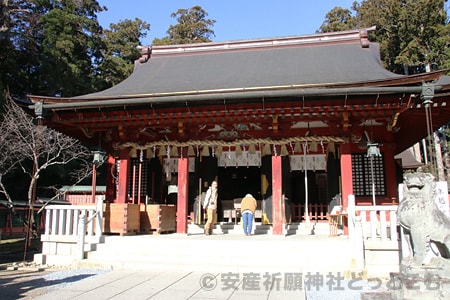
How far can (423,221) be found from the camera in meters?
4.25

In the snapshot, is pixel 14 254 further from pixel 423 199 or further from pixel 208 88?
pixel 423 199

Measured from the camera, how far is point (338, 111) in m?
8.73

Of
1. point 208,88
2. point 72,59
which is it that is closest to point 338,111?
point 208,88

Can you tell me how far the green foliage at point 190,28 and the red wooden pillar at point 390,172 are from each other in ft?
98.7

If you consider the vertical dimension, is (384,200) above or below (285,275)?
above

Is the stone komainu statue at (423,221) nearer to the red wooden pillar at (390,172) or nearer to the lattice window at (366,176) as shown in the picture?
the red wooden pillar at (390,172)

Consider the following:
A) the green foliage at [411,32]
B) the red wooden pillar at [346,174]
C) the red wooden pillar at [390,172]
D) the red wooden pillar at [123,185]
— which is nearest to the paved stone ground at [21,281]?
the red wooden pillar at [123,185]

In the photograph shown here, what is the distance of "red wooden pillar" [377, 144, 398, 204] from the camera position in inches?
417

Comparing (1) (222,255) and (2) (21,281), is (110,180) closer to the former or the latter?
(2) (21,281)

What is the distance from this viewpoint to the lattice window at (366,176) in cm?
1098

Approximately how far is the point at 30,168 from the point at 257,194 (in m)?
13.7

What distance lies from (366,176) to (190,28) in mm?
32358

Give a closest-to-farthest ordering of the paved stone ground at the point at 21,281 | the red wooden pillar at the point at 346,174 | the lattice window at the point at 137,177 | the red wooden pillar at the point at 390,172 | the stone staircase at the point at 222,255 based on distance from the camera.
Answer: the paved stone ground at the point at 21,281, the stone staircase at the point at 222,255, the red wooden pillar at the point at 346,174, the red wooden pillar at the point at 390,172, the lattice window at the point at 137,177

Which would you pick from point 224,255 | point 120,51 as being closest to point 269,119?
point 224,255
